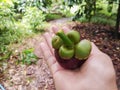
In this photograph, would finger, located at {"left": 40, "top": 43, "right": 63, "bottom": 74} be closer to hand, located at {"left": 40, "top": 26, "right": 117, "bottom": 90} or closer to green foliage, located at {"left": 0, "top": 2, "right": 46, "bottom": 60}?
→ hand, located at {"left": 40, "top": 26, "right": 117, "bottom": 90}

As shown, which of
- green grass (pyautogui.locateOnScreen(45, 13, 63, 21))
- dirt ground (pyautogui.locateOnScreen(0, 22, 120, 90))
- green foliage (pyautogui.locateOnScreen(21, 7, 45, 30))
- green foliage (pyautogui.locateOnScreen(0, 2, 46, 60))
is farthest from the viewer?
green grass (pyautogui.locateOnScreen(45, 13, 63, 21))

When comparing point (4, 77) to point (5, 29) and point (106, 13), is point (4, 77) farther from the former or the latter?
point (106, 13)

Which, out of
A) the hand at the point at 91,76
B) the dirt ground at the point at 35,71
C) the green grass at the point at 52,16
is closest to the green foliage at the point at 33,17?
the dirt ground at the point at 35,71

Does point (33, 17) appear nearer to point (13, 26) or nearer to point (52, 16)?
point (13, 26)

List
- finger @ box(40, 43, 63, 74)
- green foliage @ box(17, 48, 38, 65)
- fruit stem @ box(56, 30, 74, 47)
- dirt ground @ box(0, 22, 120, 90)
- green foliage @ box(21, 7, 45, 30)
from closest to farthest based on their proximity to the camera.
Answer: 1. fruit stem @ box(56, 30, 74, 47)
2. finger @ box(40, 43, 63, 74)
3. dirt ground @ box(0, 22, 120, 90)
4. green foliage @ box(17, 48, 38, 65)
5. green foliage @ box(21, 7, 45, 30)

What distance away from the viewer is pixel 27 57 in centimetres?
484

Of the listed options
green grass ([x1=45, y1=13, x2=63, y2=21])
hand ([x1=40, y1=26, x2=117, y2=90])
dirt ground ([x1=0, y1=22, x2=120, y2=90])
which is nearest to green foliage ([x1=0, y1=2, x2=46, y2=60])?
dirt ground ([x1=0, y1=22, x2=120, y2=90])

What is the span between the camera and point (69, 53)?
1.92 meters

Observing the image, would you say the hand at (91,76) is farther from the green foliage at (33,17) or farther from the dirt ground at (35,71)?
the green foliage at (33,17)

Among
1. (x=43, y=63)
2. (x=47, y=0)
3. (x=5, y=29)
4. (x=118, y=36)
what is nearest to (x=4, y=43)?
(x=5, y=29)

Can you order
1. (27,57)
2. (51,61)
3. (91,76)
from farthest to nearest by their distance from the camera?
(27,57)
(51,61)
(91,76)

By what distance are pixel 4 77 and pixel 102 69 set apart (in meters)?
2.74

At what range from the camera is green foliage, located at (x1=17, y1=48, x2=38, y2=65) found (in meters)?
4.76

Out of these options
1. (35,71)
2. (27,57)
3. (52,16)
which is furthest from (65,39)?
(52,16)
